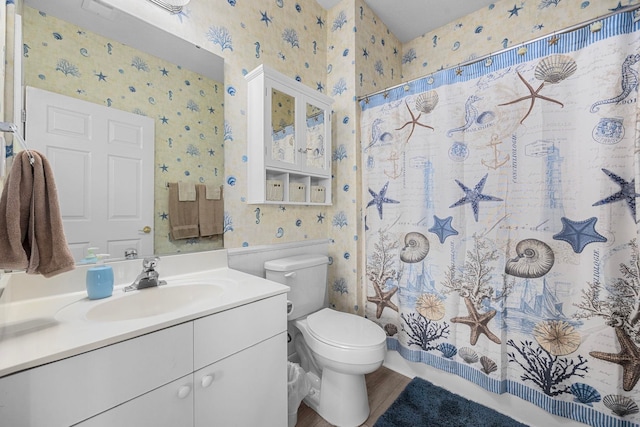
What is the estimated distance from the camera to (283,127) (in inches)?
63.0

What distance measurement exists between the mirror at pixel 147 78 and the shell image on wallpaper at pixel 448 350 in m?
1.41

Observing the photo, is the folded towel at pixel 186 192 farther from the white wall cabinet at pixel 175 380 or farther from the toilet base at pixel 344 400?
the toilet base at pixel 344 400

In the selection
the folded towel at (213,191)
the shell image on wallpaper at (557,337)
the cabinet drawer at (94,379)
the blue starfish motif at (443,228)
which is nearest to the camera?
the cabinet drawer at (94,379)

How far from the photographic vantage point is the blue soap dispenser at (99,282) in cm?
96

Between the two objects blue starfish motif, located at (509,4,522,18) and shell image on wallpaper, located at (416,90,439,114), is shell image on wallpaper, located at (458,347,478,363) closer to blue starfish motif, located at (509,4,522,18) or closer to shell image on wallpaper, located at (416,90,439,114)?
shell image on wallpaper, located at (416,90,439,114)

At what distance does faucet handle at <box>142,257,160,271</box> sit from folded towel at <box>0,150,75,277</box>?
0.40 m

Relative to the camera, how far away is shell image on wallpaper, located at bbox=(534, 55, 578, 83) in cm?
116

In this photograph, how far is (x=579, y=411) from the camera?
3.83 feet

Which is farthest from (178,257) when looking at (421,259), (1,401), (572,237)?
(572,237)

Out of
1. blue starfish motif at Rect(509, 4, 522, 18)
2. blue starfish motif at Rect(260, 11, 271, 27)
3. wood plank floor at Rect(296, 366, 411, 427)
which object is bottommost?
wood plank floor at Rect(296, 366, 411, 427)

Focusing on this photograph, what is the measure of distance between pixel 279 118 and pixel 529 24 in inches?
73.2

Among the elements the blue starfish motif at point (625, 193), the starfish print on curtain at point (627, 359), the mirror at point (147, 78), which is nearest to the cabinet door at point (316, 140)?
the mirror at point (147, 78)

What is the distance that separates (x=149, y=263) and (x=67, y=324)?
0.40 meters

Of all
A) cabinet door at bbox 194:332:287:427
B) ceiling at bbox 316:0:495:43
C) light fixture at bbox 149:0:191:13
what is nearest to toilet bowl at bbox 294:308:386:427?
cabinet door at bbox 194:332:287:427
